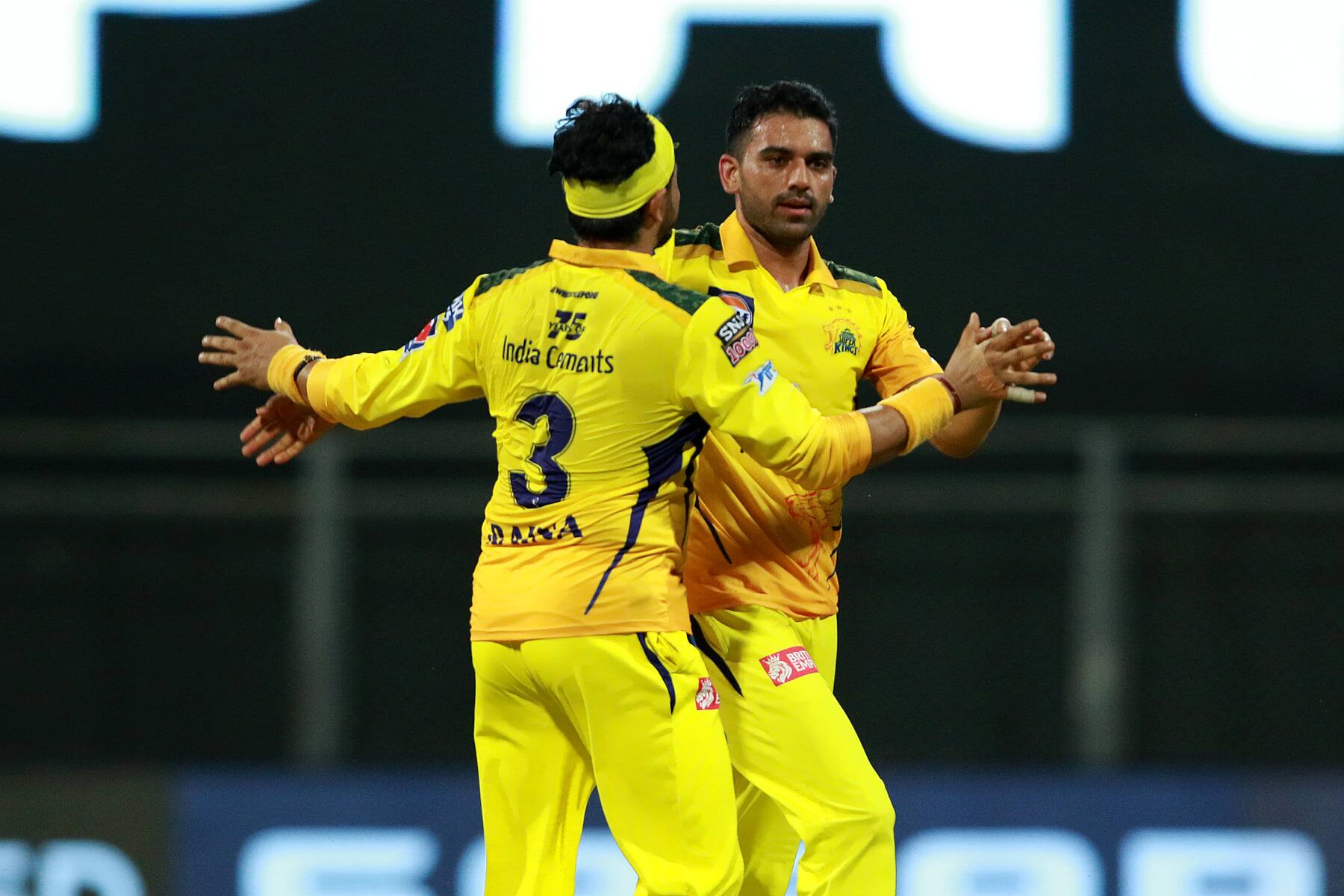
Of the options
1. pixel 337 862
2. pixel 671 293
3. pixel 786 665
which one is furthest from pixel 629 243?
pixel 337 862

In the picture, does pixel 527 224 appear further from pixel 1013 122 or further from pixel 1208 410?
pixel 1208 410

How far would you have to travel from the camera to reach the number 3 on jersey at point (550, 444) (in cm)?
399

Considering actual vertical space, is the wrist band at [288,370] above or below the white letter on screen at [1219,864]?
above

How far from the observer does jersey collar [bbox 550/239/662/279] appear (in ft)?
13.3

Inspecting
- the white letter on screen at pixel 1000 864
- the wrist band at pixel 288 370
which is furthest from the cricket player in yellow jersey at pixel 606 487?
the white letter on screen at pixel 1000 864

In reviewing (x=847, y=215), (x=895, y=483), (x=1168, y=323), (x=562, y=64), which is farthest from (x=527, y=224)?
(x=1168, y=323)

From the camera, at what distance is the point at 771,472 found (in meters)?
4.59

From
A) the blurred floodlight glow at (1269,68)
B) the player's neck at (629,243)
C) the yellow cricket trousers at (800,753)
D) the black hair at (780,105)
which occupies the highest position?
the blurred floodlight glow at (1269,68)

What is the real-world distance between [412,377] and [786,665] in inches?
42.1

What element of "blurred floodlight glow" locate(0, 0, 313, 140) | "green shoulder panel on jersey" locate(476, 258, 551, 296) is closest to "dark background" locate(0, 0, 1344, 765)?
"blurred floodlight glow" locate(0, 0, 313, 140)

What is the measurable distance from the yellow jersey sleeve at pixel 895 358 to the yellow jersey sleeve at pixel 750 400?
64 cm

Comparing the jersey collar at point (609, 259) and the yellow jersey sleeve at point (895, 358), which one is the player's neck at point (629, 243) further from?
the yellow jersey sleeve at point (895, 358)

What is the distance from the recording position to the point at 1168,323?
26.0 ft

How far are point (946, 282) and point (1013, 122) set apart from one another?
679 millimetres
